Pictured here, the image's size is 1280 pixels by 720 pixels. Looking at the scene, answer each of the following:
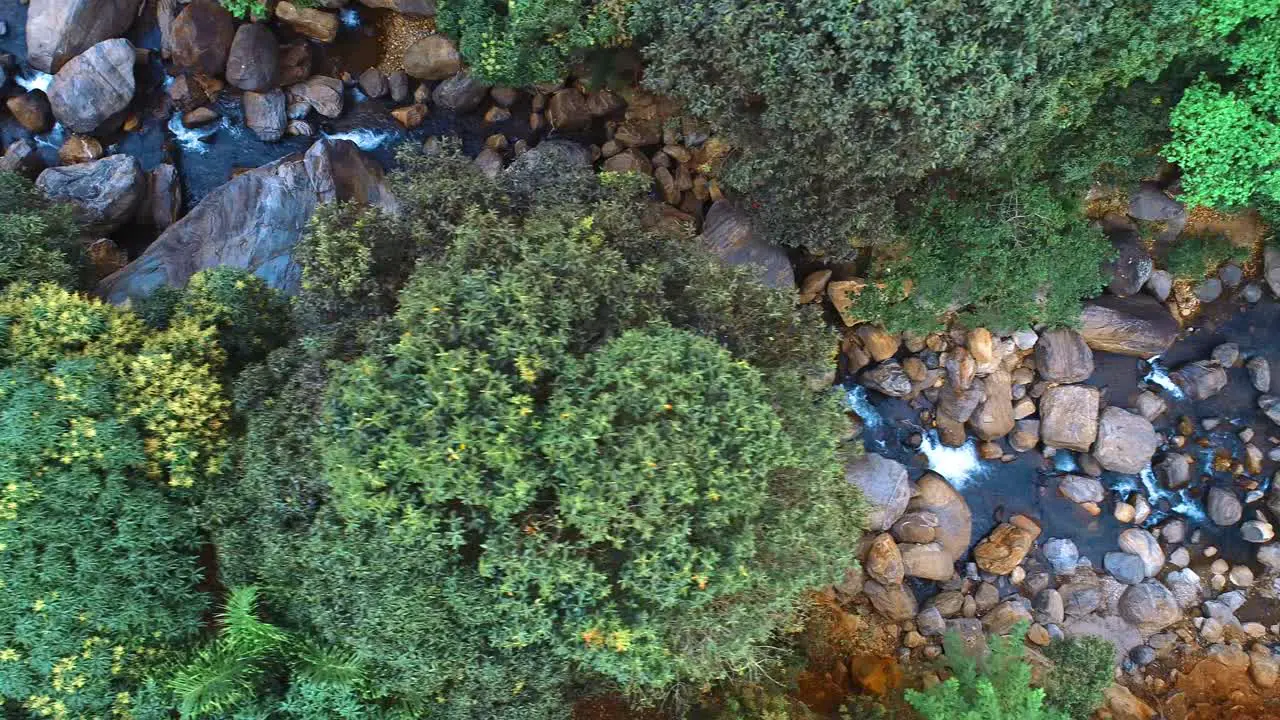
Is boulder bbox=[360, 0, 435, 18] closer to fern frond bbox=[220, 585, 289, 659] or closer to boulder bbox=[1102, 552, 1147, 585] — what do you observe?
fern frond bbox=[220, 585, 289, 659]

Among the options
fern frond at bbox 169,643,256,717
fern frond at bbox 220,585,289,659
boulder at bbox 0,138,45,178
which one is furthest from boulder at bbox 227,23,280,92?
fern frond at bbox 169,643,256,717

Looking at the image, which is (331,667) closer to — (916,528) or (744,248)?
(744,248)

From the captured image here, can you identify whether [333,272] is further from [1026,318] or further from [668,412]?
[1026,318]

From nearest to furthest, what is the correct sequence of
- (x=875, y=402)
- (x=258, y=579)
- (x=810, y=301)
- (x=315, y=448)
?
(x=315, y=448) → (x=258, y=579) → (x=810, y=301) → (x=875, y=402)

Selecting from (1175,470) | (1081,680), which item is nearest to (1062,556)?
(1175,470)

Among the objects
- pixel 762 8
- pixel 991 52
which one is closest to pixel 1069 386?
pixel 991 52
